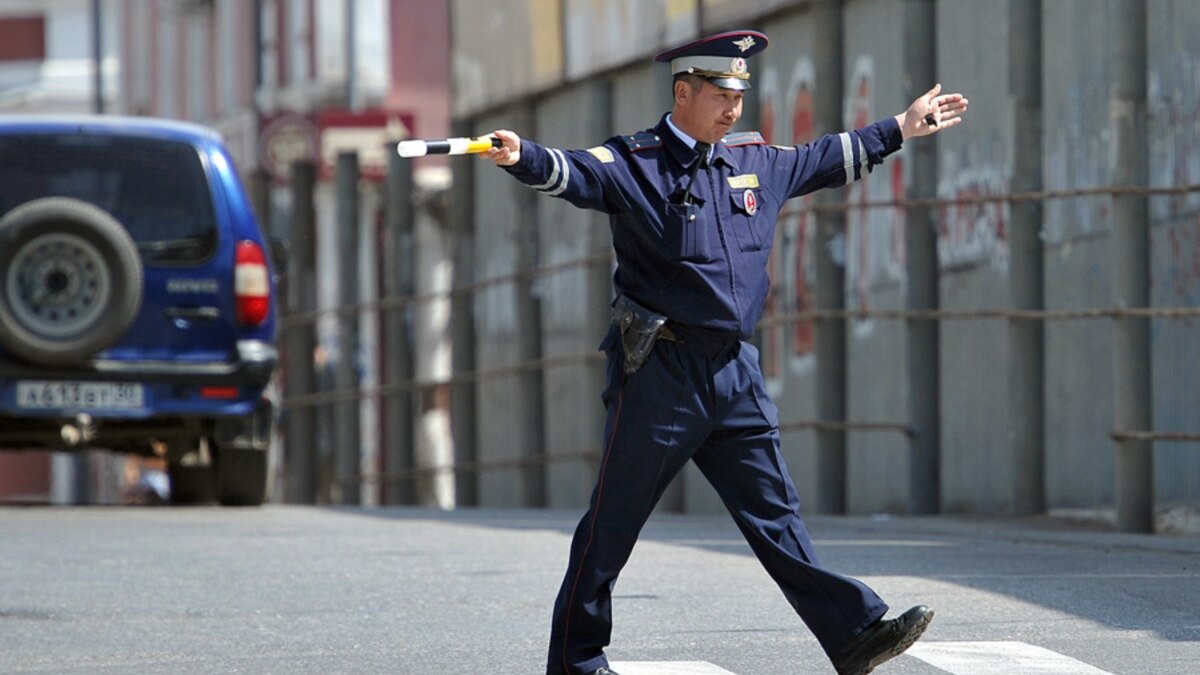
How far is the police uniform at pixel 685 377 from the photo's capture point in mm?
8039

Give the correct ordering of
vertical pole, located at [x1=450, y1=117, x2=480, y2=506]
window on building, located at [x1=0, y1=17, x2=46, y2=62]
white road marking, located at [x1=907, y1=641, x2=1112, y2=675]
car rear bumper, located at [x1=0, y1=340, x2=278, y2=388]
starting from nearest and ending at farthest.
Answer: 1. white road marking, located at [x1=907, y1=641, x2=1112, y2=675]
2. car rear bumper, located at [x1=0, y1=340, x2=278, y2=388]
3. vertical pole, located at [x1=450, y1=117, x2=480, y2=506]
4. window on building, located at [x1=0, y1=17, x2=46, y2=62]

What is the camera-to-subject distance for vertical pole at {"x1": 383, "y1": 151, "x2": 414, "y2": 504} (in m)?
25.2

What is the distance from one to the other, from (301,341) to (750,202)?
1985 cm

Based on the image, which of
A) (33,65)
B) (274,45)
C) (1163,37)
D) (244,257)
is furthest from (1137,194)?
(33,65)

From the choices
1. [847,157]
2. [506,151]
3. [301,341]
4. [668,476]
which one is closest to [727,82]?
[847,157]

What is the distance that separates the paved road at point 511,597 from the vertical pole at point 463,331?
9372 millimetres

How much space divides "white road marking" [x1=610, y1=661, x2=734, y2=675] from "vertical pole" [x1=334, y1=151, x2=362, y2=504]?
17135 mm

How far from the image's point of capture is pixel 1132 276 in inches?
539

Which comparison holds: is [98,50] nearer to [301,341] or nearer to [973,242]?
[301,341]

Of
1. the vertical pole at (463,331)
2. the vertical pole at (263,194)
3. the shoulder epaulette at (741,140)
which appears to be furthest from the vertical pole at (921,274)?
the vertical pole at (263,194)

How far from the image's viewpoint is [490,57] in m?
25.5

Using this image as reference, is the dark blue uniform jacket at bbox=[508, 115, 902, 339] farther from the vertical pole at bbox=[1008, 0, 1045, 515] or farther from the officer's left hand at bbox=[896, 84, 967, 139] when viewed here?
the vertical pole at bbox=[1008, 0, 1045, 515]

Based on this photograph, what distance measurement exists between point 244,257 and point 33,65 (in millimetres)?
48752

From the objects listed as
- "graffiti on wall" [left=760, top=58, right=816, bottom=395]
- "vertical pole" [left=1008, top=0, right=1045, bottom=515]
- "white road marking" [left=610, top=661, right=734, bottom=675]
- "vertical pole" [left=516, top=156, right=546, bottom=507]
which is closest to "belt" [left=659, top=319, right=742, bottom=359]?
"white road marking" [left=610, top=661, right=734, bottom=675]
